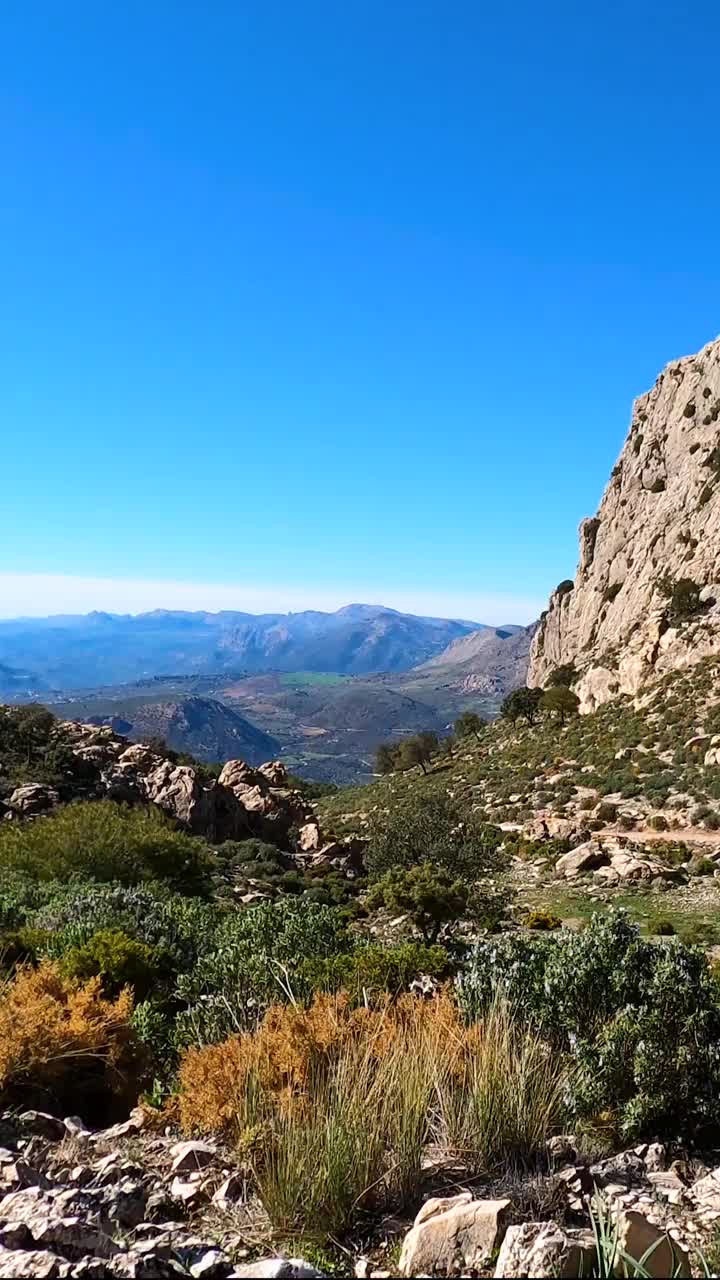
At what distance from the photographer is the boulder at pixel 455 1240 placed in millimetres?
4016

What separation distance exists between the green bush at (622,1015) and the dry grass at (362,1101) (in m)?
0.47

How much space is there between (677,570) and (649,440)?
18.1 metres

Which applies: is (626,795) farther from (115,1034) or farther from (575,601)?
(575,601)

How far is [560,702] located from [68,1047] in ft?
181

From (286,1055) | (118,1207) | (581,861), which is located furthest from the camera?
(581,861)

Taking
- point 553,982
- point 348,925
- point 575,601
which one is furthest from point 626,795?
point 575,601

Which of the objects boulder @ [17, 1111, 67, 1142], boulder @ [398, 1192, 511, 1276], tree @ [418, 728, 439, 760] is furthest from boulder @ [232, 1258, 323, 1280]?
tree @ [418, 728, 439, 760]

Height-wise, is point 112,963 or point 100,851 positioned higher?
point 112,963

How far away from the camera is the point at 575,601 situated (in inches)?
3007

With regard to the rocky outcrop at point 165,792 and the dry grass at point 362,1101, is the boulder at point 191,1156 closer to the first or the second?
the dry grass at point 362,1101

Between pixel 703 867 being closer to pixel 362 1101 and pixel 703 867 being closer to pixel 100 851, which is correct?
pixel 100 851

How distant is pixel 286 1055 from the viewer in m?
5.81

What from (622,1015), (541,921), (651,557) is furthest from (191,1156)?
(651,557)

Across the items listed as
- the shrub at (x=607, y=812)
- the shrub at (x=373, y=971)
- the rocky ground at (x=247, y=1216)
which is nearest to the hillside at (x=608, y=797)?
the shrub at (x=607, y=812)
